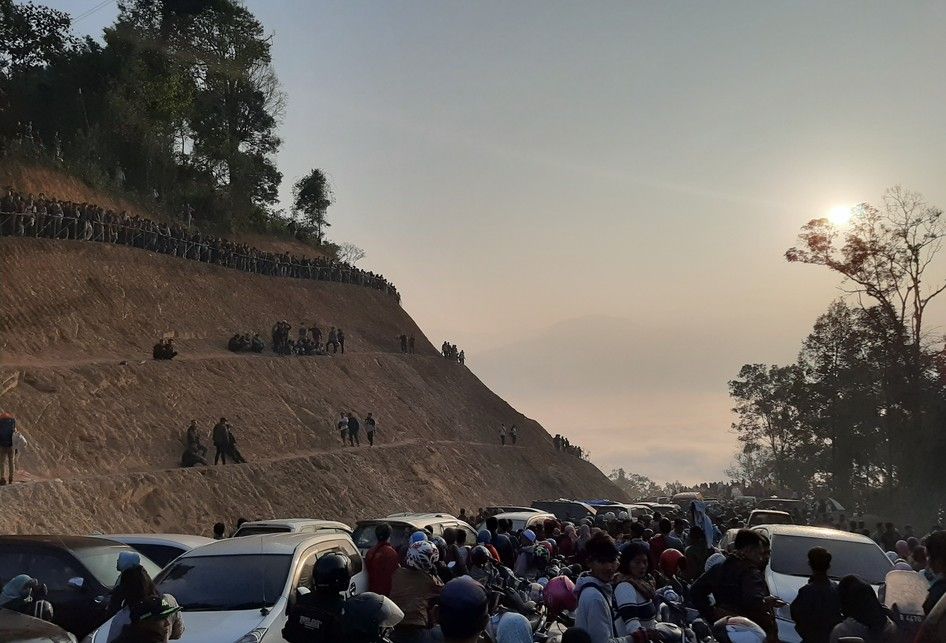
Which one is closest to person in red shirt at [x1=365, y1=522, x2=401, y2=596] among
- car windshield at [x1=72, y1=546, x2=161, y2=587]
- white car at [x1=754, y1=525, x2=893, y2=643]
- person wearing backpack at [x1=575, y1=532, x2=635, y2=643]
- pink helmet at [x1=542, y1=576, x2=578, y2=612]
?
car windshield at [x1=72, y1=546, x2=161, y2=587]

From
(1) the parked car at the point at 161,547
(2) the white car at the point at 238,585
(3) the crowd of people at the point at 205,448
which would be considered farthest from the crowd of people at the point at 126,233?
(2) the white car at the point at 238,585

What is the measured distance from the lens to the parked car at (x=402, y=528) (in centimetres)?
1576

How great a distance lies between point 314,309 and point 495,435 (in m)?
15.4

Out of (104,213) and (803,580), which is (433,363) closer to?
(104,213)

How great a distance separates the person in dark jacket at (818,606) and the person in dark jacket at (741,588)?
2.66 ft

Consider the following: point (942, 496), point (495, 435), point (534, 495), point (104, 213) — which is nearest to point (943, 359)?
point (942, 496)

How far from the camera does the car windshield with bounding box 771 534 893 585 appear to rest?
11430 mm

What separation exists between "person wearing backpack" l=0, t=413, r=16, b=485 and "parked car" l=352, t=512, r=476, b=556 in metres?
14.7

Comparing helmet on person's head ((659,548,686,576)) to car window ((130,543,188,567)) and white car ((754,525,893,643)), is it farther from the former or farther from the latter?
car window ((130,543,188,567))

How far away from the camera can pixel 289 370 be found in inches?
1976

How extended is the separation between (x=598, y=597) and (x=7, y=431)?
2469cm

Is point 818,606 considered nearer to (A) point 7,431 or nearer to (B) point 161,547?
(B) point 161,547

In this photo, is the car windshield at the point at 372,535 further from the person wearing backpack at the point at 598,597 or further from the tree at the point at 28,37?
the tree at the point at 28,37

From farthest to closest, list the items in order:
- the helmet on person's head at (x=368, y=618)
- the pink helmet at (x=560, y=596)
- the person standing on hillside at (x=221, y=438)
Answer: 1. the person standing on hillside at (x=221, y=438)
2. the pink helmet at (x=560, y=596)
3. the helmet on person's head at (x=368, y=618)
